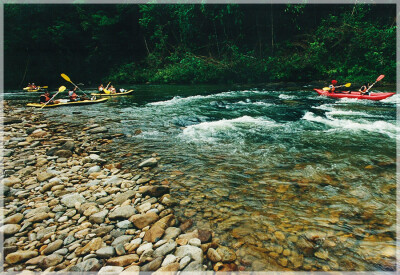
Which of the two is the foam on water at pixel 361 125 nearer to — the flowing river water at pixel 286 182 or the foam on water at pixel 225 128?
the flowing river water at pixel 286 182

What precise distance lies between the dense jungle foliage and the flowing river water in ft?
39.7

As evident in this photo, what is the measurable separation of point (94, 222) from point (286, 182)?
268 cm

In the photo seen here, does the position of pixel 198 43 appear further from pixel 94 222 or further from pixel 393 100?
pixel 94 222

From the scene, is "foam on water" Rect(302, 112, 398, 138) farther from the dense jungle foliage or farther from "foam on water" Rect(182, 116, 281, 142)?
the dense jungle foliage

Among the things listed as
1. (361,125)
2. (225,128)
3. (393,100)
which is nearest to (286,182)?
(225,128)

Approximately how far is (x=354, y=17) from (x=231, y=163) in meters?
21.9

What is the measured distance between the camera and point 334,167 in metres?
3.69

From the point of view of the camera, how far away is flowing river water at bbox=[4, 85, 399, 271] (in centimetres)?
210

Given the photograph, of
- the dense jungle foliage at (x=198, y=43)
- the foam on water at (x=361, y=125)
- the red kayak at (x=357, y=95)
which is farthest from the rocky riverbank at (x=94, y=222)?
the dense jungle foliage at (x=198, y=43)

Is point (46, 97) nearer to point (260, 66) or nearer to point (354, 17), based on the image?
point (260, 66)

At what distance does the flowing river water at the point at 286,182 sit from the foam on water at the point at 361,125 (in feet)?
0.09

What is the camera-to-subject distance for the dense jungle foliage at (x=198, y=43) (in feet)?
55.5

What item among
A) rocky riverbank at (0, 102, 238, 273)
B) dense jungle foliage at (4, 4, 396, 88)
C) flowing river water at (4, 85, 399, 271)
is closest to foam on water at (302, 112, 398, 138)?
flowing river water at (4, 85, 399, 271)

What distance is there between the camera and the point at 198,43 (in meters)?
23.3
